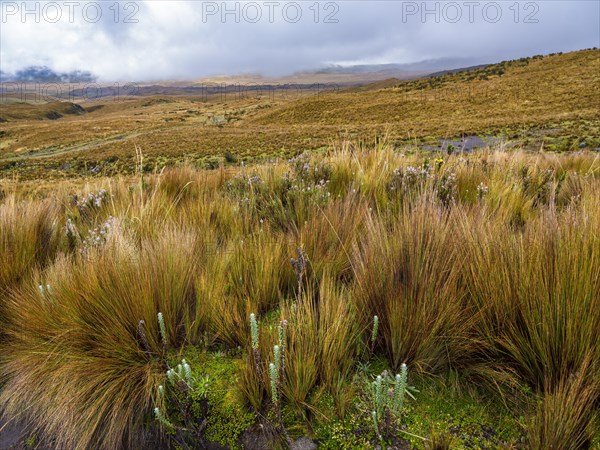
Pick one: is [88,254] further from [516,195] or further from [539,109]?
[539,109]

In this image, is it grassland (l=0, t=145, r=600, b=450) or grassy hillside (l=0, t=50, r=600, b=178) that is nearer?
grassland (l=0, t=145, r=600, b=450)

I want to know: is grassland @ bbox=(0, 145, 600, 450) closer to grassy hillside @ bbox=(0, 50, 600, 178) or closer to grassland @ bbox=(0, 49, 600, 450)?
grassland @ bbox=(0, 49, 600, 450)

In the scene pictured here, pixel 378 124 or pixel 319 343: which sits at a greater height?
pixel 378 124

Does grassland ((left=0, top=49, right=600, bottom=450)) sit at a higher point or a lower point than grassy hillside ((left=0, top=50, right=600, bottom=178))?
lower

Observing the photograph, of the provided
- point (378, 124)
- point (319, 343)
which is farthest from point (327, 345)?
point (378, 124)

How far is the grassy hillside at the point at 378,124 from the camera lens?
2341 centimetres

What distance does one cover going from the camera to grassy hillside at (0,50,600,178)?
76.8 ft

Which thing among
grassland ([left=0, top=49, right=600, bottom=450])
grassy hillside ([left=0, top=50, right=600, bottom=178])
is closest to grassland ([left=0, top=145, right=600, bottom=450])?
grassland ([left=0, top=49, right=600, bottom=450])

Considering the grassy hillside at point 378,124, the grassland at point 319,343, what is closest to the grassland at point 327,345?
the grassland at point 319,343

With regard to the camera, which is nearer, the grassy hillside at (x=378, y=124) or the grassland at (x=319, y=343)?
the grassland at (x=319, y=343)

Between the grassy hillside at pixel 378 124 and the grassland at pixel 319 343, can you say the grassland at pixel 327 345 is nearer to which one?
the grassland at pixel 319 343

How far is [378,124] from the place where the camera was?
3606cm

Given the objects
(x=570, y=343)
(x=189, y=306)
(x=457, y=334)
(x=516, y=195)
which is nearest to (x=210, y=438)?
A: (x=189, y=306)

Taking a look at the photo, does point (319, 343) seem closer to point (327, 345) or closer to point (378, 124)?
point (327, 345)
